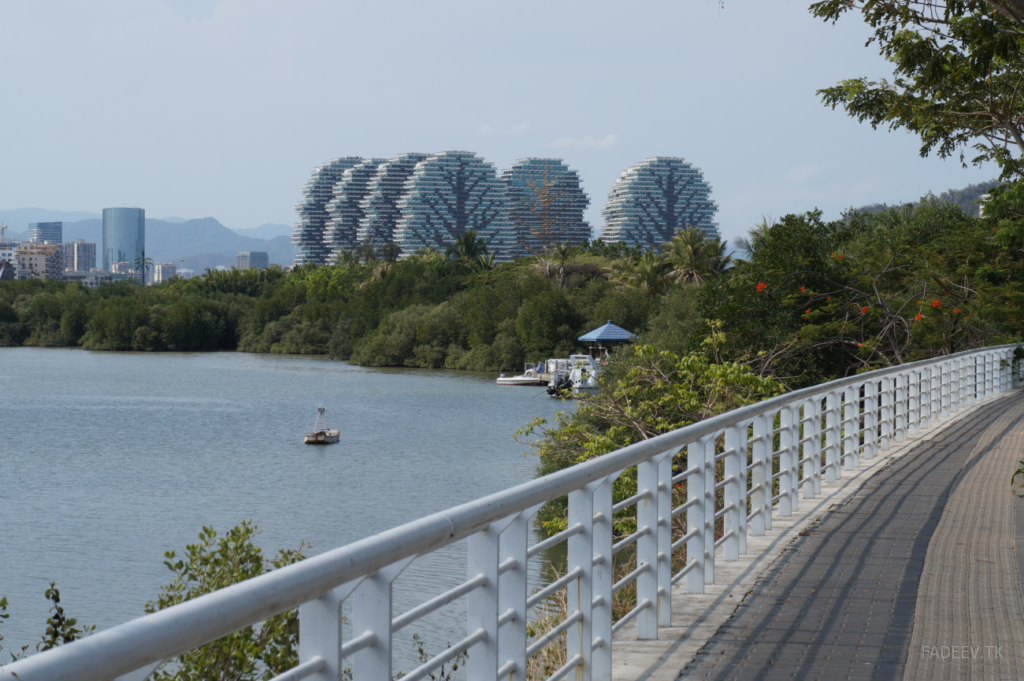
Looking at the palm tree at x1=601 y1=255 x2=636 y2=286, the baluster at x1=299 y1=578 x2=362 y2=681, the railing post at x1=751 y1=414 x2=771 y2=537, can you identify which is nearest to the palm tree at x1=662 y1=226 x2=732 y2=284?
the palm tree at x1=601 y1=255 x2=636 y2=286

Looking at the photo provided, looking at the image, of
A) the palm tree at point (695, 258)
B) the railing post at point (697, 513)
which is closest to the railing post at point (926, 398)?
the railing post at point (697, 513)

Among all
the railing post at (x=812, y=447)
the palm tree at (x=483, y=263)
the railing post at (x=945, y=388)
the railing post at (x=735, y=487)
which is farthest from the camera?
the palm tree at (x=483, y=263)

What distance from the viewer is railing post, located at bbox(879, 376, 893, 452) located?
12.2m

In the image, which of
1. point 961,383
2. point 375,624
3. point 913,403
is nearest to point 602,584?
point 375,624

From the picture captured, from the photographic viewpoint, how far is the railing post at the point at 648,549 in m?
4.75

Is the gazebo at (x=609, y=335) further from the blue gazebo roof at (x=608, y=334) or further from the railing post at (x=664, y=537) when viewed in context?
the railing post at (x=664, y=537)

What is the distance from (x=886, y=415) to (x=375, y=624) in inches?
439

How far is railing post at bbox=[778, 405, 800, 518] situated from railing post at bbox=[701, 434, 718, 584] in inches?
75.9

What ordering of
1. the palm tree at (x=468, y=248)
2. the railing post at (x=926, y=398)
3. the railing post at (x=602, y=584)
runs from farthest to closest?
the palm tree at (x=468, y=248)
the railing post at (x=926, y=398)
the railing post at (x=602, y=584)

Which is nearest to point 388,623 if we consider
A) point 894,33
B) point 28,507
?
point 894,33

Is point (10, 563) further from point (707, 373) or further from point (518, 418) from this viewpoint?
point (518, 418)

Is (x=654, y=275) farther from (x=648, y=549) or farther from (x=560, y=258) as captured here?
(x=648, y=549)

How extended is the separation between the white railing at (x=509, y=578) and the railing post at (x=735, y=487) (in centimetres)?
1

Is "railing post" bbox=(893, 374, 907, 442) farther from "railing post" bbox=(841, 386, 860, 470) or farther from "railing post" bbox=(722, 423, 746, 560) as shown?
"railing post" bbox=(722, 423, 746, 560)
